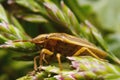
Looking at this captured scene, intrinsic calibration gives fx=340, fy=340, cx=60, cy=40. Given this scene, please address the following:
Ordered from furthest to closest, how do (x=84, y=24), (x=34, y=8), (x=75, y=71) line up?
(x=84, y=24) < (x=34, y=8) < (x=75, y=71)

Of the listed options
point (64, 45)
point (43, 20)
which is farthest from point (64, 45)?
point (43, 20)

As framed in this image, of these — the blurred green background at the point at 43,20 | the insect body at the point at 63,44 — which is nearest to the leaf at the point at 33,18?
the blurred green background at the point at 43,20

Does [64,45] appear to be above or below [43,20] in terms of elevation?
below

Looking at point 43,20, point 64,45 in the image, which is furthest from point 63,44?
point 43,20

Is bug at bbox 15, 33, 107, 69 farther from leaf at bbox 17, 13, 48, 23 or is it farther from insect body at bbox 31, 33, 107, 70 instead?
leaf at bbox 17, 13, 48, 23

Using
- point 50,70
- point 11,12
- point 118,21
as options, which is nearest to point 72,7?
point 11,12

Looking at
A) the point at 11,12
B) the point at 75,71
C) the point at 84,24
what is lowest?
the point at 75,71

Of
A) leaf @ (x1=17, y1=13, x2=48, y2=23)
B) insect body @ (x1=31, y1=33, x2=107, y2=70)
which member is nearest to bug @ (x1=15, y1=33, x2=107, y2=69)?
insect body @ (x1=31, y1=33, x2=107, y2=70)

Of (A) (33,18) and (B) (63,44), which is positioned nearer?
(B) (63,44)

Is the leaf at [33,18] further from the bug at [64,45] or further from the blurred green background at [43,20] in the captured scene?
the bug at [64,45]

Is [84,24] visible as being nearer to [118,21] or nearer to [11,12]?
[11,12]

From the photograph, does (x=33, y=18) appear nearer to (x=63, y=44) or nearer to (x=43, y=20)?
(x=43, y=20)
